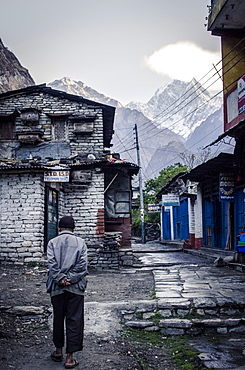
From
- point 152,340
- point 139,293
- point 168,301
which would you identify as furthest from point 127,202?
point 152,340

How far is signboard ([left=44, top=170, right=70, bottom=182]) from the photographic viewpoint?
37.6 feet

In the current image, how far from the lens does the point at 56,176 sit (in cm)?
1149

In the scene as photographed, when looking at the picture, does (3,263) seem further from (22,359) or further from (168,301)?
(22,359)

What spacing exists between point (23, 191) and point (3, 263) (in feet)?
7.06

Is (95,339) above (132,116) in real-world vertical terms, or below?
below

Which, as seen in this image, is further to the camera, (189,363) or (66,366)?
(189,363)

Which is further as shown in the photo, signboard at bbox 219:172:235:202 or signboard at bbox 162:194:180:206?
signboard at bbox 162:194:180:206

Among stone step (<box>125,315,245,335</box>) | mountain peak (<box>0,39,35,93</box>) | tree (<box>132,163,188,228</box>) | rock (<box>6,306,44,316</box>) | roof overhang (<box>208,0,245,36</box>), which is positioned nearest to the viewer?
stone step (<box>125,315,245,335</box>)

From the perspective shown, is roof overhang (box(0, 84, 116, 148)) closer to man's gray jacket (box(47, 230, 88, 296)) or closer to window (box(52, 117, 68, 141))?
window (box(52, 117, 68, 141))

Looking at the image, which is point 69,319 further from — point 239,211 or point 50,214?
point 239,211

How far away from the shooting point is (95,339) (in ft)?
17.9

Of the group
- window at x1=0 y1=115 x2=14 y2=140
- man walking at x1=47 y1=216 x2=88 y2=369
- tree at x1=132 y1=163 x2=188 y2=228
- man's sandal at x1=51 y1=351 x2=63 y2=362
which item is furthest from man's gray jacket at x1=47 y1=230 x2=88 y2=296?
tree at x1=132 y1=163 x2=188 y2=228

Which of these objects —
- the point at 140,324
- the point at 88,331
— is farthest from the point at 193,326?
the point at 88,331

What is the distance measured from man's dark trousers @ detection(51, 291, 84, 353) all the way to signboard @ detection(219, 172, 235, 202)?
9605mm
